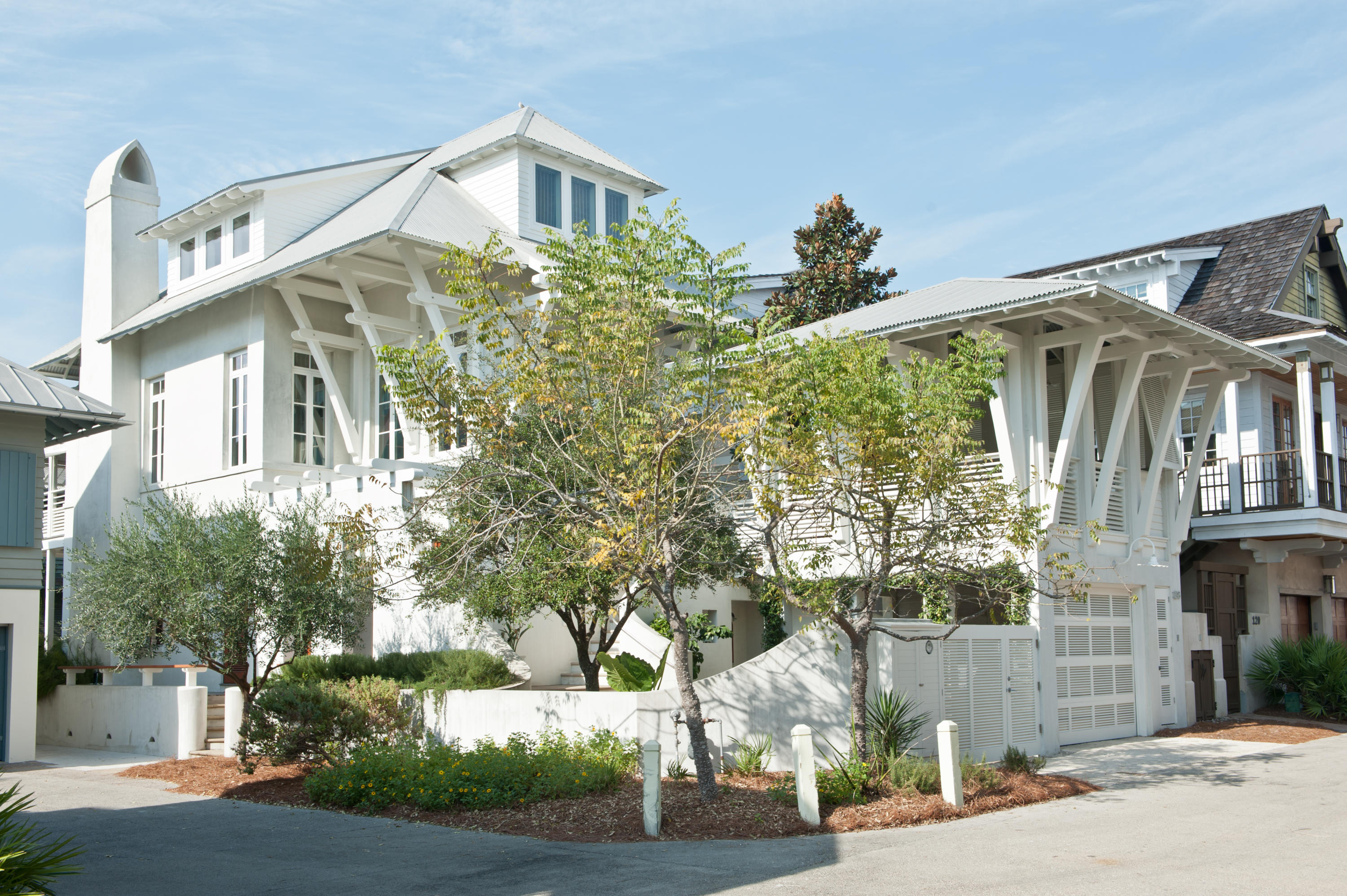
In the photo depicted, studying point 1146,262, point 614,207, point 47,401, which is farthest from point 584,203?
point 1146,262

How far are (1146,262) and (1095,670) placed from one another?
1103cm

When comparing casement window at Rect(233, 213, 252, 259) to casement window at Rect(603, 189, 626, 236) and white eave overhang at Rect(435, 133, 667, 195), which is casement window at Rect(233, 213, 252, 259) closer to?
white eave overhang at Rect(435, 133, 667, 195)

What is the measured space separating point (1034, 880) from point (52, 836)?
9014 mm

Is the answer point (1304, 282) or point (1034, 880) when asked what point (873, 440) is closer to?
point (1034, 880)

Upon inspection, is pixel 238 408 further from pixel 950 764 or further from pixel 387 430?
pixel 950 764

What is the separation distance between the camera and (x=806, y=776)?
417 inches

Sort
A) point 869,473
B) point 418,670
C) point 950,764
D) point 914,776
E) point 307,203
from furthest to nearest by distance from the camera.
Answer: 1. point 307,203
2. point 418,670
3. point 869,473
4. point 914,776
5. point 950,764

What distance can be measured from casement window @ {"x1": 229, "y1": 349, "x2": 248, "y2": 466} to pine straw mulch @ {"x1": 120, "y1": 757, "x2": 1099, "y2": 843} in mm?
10427

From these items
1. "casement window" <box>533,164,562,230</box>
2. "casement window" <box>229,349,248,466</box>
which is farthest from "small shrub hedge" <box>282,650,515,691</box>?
"casement window" <box>533,164,562,230</box>

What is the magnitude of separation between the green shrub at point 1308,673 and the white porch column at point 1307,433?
2.83 meters

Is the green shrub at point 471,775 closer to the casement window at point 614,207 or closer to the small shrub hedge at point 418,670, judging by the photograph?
the small shrub hedge at point 418,670

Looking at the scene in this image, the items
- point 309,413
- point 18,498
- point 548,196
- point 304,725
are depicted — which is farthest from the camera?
point 548,196

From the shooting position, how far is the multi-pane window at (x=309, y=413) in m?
22.4

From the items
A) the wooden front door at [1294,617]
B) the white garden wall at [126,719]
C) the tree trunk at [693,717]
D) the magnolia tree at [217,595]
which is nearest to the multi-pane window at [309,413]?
the magnolia tree at [217,595]
